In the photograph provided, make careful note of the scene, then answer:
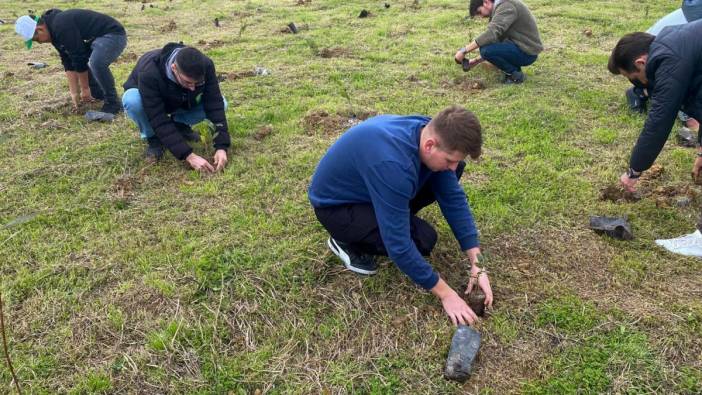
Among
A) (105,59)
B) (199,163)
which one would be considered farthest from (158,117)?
(105,59)

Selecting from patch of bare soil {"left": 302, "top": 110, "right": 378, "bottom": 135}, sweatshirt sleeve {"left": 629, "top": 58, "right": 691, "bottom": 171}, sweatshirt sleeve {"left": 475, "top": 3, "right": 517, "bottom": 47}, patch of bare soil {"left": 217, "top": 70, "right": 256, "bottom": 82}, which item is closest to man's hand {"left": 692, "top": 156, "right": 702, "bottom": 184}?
sweatshirt sleeve {"left": 629, "top": 58, "right": 691, "bottom": 171}

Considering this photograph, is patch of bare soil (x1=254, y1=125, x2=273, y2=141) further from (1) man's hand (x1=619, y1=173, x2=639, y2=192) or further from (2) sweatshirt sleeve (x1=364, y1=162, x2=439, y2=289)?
(1) man's hand (x1=619, y1=173, x2=639, y2=192)

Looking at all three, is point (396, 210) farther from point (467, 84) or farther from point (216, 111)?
point (467, 84)

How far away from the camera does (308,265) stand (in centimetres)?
343

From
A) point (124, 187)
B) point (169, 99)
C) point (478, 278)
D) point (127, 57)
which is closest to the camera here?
point (478, 278)

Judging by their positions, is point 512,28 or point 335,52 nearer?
point 512,28

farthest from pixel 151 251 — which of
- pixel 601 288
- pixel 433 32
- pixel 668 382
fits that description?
pixel 433 32

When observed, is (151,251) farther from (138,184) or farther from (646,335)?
(646,335)

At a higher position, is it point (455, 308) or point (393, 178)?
point (393, 178)

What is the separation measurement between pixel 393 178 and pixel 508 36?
4.78 m

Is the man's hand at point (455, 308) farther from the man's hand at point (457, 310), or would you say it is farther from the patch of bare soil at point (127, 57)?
the patch of bare soil at point (127, 57)

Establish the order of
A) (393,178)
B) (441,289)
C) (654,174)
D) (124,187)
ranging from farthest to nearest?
(124,187)
(654,174)
(441,289)
(393,178)

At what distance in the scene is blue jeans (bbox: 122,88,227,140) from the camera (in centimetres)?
468

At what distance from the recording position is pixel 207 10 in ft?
40.7
